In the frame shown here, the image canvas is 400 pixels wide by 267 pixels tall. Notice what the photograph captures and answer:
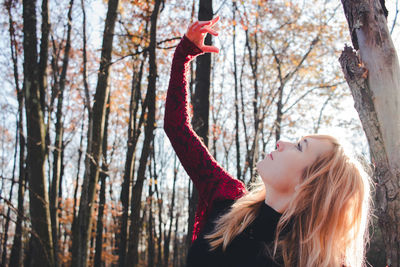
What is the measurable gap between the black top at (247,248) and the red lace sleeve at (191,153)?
26 centimetres

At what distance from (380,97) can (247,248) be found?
1.21m

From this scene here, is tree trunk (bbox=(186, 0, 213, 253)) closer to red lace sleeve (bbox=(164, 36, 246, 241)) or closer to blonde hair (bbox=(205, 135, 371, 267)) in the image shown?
red lace sleeve (bbox=(164, 36, 246, 241))

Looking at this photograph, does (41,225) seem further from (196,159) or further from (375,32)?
(375,32)

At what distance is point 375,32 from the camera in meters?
2.30

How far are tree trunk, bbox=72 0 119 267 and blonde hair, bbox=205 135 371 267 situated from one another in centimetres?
530

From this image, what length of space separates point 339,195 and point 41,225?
5.16 metres

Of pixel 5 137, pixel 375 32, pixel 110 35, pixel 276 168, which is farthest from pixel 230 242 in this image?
pixel 5 137

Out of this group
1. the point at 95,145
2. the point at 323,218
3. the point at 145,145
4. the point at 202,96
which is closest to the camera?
the point at 323,218

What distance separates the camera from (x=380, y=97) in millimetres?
2242

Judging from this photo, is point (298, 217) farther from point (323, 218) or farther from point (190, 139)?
point (190, 139)

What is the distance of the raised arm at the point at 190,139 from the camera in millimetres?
2205

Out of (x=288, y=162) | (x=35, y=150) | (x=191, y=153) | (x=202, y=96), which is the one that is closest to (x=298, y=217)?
(x=288, y=162)

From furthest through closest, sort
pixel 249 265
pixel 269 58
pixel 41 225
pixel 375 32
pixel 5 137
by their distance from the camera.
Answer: pixel 5 137 → pixel 269 58 → pixel 41 225 → pixel 375 32 → pixel 249 265

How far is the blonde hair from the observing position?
1.92 metres
